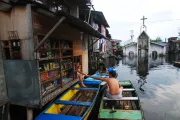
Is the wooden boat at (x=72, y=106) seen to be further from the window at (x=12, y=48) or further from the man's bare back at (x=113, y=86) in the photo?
the window at (x=12, y=48)

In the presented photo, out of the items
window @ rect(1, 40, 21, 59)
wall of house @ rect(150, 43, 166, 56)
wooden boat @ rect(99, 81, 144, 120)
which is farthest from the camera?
wall of house @ rect(150, 43, 166, 56)

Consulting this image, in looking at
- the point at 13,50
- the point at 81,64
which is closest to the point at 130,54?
the point at 81,64

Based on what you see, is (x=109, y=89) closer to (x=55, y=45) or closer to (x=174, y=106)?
(x=55, y=45)

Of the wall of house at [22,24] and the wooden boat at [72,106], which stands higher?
the wall of house at [22,24]

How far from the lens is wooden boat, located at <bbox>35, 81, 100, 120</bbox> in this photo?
456 centimetres

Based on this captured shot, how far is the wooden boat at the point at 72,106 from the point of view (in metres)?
4.56

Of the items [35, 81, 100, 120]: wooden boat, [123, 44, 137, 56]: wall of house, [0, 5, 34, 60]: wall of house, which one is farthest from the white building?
[0, 5, 34, 60]: wall of house

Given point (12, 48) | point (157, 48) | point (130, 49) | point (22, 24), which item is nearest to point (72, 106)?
point (12, 48)

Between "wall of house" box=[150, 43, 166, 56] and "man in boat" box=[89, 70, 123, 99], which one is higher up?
"wall of house" box=[150, 43, 166, 56]

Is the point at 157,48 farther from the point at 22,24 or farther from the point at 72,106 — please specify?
the point at 22,24

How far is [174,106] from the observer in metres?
7.92

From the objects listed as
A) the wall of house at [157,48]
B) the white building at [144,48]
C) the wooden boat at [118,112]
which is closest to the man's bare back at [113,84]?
the wooden boat at [118,112]

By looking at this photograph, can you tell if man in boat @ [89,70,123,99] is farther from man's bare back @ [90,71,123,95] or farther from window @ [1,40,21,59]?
window @ [1,40,21,59]

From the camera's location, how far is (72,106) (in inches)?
245
